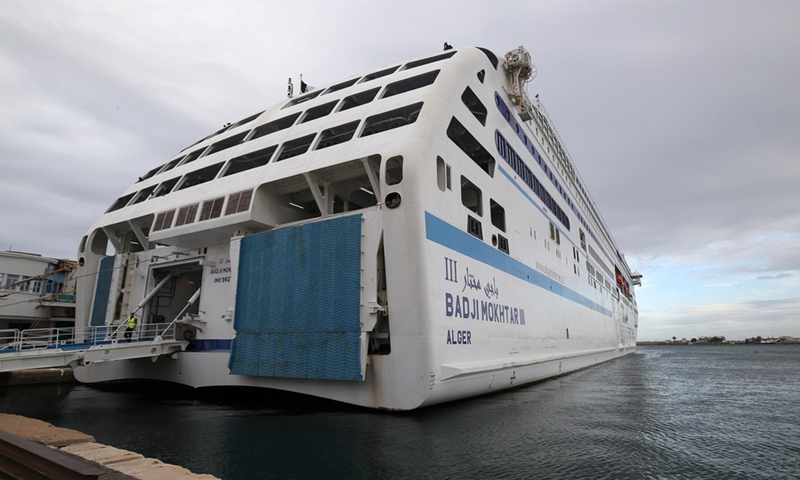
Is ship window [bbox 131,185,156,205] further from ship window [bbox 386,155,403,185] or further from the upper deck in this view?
ship window [bbox 386,155,403,185]

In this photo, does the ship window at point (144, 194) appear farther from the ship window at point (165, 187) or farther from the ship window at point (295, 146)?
the ship window at point (295, 146)

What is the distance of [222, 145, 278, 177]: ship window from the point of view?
16.4 m

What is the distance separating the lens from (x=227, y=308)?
14.5 meters

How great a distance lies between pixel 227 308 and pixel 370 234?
6.29 m

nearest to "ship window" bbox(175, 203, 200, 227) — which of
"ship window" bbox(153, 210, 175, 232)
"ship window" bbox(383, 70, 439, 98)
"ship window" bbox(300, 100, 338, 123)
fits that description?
"ship window" bbox(153, 210, 175, 232)

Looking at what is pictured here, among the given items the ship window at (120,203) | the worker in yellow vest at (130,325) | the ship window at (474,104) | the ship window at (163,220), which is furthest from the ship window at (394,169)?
the ship window at (120,203)

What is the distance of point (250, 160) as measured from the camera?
56.1 feet

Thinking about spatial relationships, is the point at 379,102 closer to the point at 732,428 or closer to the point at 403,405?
the point at 403,405

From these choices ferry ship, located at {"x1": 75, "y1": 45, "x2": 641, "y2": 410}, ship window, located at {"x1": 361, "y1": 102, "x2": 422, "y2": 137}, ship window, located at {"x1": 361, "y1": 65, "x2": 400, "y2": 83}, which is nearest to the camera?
ferry ship, located at {"x1": 75, "y1": 45, "x2": 641, "y2": 410}

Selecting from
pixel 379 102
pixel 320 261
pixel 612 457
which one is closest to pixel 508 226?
pixel 379 102

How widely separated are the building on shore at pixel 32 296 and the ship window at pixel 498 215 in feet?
74.4

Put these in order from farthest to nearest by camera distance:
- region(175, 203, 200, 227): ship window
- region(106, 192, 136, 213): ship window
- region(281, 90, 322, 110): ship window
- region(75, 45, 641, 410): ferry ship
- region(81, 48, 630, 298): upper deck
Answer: region(106, 192, 136, 213): ship window < region(281, 90, 322, 110): ship window < region(175, 203, 200, 227): ship window < region(81, 48, 630, 298): upper deck < region(75, 45, 641, 410): ferry ship

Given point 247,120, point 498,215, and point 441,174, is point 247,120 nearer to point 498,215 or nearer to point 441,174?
point 498,215

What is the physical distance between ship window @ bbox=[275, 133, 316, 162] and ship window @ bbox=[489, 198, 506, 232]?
6908mm
